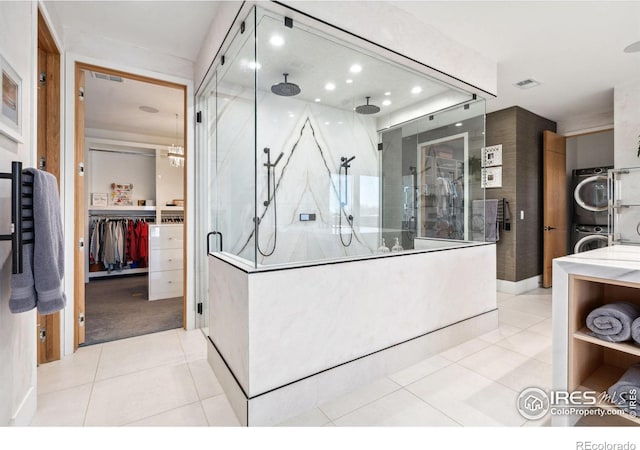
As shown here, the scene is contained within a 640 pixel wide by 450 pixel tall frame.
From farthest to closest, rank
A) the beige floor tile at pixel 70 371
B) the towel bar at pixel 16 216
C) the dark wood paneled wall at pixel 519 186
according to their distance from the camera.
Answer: the dark wood paneled wall at pixel 519 186 < the beige floor tile at pixel 70 371 < the towel bar at pixel 16 216

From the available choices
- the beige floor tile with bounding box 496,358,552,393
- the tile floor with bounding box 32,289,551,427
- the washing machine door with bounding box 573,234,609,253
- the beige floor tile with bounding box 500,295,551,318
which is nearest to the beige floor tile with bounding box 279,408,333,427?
the tile floor with bounding box 32,289,551,427

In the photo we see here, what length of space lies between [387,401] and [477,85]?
2.81 meters

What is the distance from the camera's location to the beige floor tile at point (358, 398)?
1772 millimetres

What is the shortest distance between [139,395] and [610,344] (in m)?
2.55

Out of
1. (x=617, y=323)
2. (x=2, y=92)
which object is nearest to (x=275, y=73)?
(x=2, y=92)

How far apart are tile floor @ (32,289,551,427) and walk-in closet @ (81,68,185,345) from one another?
2.95 ft

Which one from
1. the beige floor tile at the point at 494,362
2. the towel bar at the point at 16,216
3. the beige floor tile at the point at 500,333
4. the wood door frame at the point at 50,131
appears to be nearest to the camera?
the towel bar at the point at 16,216

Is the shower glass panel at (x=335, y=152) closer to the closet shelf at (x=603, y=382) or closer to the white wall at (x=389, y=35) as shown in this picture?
the white wall at (x=389, y=35)

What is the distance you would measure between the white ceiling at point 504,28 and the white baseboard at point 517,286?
8.71 feet

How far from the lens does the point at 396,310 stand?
7.38 ft

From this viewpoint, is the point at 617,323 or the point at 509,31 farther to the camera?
the point at 509,31

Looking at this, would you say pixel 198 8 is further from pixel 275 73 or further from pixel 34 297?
pixel 34 297

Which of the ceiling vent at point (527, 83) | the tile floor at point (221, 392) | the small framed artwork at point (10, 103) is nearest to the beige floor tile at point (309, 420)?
the tile floor at point (221, 392)

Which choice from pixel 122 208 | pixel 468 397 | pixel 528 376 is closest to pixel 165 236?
pixel 122 208
